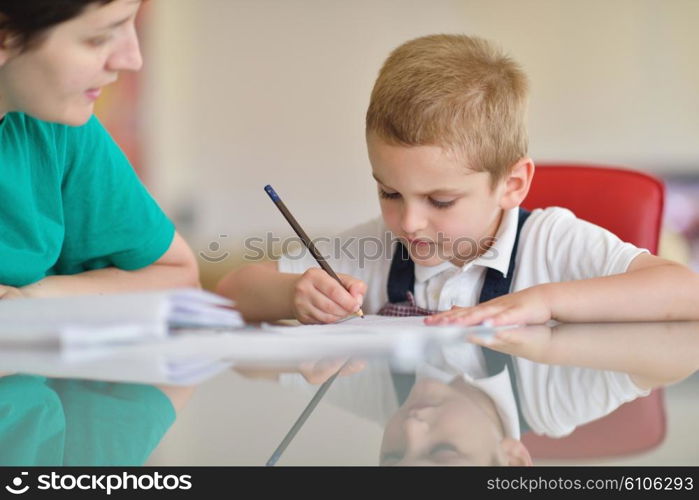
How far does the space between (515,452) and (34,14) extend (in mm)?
644

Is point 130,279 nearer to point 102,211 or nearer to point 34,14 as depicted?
point 102,211

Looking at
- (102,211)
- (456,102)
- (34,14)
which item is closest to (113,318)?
(34,14)

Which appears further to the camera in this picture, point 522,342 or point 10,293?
point 10,293

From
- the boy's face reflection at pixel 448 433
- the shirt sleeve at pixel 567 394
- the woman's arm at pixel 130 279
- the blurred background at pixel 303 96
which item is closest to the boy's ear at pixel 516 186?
the woman's arm at pixel 130 279

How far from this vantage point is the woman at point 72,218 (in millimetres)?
512

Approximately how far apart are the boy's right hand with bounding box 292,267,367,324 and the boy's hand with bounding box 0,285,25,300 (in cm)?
35

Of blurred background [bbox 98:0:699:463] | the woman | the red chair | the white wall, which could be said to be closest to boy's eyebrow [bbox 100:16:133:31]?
the woman

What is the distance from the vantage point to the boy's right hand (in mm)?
1127

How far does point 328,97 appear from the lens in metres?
4.74

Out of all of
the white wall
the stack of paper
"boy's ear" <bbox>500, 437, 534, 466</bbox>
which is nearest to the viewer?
"boy's ear" <bbox>500, 437, 534, 466</bbox>

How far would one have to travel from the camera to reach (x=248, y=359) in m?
0.74

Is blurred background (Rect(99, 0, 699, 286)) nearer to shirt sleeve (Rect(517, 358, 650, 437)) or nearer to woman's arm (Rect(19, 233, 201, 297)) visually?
woman's arm (Rect(19, 233, 201, 297))

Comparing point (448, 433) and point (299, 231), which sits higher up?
point (448, 433)
